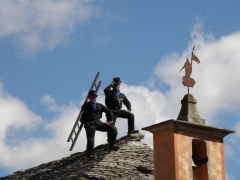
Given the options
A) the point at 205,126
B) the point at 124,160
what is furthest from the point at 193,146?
the point at 124,160

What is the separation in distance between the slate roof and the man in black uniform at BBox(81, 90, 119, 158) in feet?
0.86

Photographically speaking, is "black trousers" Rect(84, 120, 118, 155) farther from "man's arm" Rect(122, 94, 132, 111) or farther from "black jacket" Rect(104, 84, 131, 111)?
"man's arm" Rect(122, 94, 132, 111)

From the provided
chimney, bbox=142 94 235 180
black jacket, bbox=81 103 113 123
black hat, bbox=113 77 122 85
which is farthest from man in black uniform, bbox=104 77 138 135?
chimney, bbox=142 94 235 180

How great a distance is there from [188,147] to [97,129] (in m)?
3.02

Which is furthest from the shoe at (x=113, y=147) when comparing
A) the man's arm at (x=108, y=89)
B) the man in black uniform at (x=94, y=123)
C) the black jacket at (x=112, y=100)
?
the man's arm at (x=108, y=89)

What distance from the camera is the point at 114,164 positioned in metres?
23.7

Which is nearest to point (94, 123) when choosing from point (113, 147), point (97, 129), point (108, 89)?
point (97, 129)

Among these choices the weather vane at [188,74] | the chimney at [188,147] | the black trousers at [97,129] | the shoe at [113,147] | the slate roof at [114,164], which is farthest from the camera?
the shoe at [113,147]

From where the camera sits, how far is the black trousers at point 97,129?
78.5 feet

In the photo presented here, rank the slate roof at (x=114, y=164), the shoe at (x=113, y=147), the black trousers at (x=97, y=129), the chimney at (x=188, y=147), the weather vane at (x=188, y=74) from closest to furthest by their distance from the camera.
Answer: the chimney at (x=188, y=147)
the weather vane at (x=188, y=74)
the slate roof at (x=114, y=164)
the black trousers at (x=97, y=129)
the shoe at (x=113, y=147)

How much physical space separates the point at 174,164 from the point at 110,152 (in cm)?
291

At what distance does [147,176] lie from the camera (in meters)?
23.8

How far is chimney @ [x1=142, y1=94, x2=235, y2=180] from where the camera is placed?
21594 millimetres

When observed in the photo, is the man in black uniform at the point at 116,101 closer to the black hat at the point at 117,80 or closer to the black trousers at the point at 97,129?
the black hat at the point at 117,80
